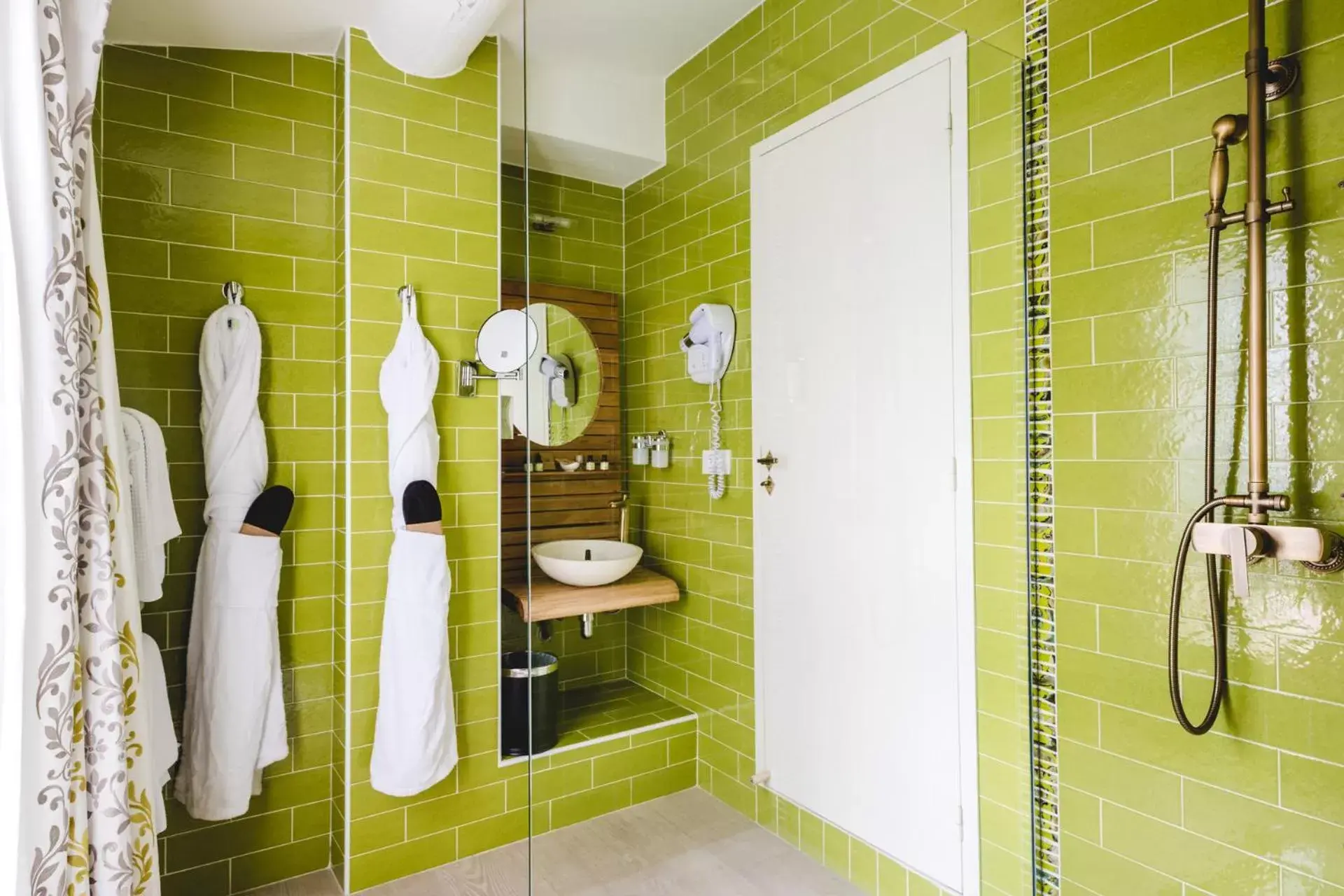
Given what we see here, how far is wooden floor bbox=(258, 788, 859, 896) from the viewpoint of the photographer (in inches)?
54.7

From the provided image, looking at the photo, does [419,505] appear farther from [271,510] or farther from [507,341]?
[507,341]

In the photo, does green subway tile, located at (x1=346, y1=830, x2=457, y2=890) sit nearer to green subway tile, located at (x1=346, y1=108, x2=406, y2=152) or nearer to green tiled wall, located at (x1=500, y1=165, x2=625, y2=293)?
green tiled wall, located at (x1=500, y1=165, x2=625, y2=293)

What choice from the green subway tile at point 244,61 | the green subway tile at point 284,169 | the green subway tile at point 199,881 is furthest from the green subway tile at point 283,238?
the green subway tile at point 199,881

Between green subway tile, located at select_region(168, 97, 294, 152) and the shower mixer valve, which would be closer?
the shower mixer valve

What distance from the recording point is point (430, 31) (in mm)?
1891

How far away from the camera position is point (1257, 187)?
4.10 ft

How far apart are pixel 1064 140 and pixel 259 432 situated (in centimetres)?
220

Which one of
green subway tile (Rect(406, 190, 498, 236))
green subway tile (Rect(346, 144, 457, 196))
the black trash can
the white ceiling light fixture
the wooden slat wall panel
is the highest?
the white ceiling light fixture

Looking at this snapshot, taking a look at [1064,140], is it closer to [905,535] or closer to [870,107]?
[870,107]

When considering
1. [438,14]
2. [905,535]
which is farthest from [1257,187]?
[438,14]

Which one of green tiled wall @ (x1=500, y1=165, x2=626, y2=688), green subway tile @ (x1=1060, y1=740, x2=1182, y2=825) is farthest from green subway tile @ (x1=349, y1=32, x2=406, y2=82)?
green subway tile @ (x1=1060, y1=740, x2=1182, y2=825)

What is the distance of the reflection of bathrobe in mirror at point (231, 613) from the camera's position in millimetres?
1933

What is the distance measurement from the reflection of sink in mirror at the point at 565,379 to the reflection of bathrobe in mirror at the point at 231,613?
3.76 ft

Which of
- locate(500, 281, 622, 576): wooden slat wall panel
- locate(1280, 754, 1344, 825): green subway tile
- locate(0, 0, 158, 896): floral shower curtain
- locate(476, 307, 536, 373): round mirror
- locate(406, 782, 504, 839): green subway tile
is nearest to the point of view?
locate(0, 0, 158, 896): floral shower curtain
